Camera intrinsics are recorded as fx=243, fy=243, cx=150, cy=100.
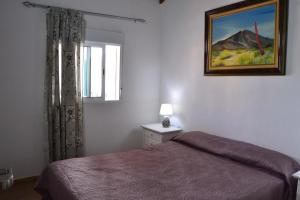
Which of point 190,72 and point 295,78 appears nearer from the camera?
point 295,78

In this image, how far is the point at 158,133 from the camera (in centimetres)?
330

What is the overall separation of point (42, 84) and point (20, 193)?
4.29 ft

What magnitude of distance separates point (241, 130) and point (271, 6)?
1296mm

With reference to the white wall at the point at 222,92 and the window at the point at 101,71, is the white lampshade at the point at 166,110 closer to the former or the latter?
the white wall at the point at 222,92

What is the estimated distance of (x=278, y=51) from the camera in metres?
2.29

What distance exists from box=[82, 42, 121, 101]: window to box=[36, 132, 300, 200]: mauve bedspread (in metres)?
1.22

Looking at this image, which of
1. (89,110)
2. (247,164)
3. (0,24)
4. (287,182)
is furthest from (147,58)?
(287,182)

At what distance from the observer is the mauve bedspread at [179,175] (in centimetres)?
170

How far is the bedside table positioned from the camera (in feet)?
10.8

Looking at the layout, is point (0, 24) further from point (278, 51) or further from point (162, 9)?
point (278, 51)

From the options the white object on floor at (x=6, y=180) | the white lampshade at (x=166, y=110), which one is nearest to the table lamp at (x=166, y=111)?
the white lampshade at (x=166, y=110)

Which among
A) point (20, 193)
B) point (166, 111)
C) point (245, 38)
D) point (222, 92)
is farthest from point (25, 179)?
point (245, 38)

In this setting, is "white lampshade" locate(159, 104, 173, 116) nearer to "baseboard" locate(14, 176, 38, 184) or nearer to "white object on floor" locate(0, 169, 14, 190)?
"baseboard" locate(14, 176, 38, 184)

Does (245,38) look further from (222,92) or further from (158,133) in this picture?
(158,133)
